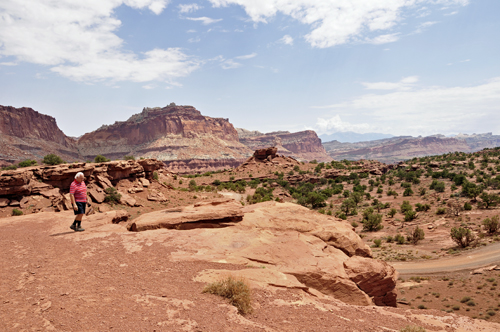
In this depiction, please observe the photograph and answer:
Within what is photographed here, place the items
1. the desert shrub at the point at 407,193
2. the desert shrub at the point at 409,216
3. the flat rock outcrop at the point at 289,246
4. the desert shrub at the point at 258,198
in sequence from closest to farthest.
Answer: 1. the flat rock outcrop at the point at 289,246
2. the desert shrub at the point at 409,216
3. the desert shrub at the point at 258,198
4. the desert shrub at the point at 407,193

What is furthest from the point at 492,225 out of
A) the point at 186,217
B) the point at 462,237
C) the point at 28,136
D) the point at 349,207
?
the point at 28,136

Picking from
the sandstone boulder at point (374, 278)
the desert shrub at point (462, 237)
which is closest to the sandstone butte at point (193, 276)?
the sandstone boulder at point (374, 278)

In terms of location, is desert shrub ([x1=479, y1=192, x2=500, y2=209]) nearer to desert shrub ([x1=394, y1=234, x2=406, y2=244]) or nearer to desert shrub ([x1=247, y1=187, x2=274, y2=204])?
desert shrub ([x1=394, y1=234, x2=406, y2=244])

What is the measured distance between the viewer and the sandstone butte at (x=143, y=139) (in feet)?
423

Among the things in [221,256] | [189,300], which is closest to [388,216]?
[221,256]

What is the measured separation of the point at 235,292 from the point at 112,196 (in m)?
24.5

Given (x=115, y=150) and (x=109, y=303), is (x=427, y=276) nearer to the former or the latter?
(x=109, y=303)

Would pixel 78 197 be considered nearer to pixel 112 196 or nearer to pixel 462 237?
pixel 112 196

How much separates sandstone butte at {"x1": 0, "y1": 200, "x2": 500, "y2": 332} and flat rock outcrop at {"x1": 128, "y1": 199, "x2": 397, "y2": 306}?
5 cm

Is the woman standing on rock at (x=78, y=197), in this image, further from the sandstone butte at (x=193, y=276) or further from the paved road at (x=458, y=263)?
the paved road at (x=458, y=263)

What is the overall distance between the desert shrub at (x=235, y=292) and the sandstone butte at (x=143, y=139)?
136m

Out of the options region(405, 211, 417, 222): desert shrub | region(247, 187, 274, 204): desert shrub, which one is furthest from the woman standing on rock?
region(405, 211, 417, 222): desert shrub

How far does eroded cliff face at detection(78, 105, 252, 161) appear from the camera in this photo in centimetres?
16625

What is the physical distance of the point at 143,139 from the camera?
182000 mm
